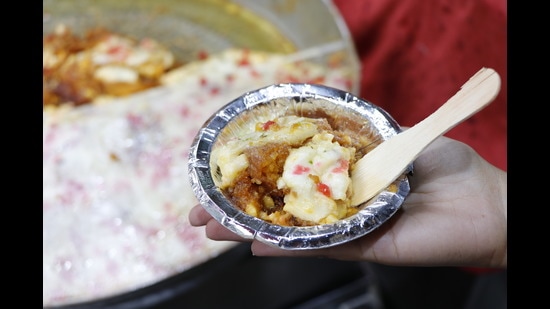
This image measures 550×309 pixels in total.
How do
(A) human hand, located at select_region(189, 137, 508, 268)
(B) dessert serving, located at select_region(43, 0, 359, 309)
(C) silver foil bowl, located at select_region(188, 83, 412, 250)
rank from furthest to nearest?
(B) dessert serving, located at select_region(43, 0, 359, 309) → (A) human hand, located at select_region(189, 137, 508, 268) → (C) silver foil bowl, located at select_region(188, 83, 412, 250)

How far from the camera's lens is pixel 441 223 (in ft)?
3.93

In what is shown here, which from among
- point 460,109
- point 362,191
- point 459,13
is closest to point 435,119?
point 460,109

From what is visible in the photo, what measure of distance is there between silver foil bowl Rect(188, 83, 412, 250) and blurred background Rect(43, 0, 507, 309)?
613 mm

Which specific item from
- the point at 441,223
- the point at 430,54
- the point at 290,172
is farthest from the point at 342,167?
the point at 430,54

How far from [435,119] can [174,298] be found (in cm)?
119

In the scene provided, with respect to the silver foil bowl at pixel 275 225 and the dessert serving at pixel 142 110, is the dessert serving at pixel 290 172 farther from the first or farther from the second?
the dessert serving at pixel 142 110

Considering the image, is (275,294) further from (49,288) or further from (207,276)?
(49,288)

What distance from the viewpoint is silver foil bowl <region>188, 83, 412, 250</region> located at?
3.37 feet

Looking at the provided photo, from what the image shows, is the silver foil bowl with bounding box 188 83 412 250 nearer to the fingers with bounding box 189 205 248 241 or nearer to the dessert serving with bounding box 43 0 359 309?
the fingers with bounding box 189 205 248 241

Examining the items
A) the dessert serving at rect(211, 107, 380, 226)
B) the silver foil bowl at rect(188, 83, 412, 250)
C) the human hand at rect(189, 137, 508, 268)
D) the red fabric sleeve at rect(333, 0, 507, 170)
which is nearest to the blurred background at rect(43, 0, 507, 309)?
the red fabric sleeve at rect(333, 0, 507, 170)

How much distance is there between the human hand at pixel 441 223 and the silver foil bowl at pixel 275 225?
0.10 meters

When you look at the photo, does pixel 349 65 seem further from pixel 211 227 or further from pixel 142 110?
pixel 211 227

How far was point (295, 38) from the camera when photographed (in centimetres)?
263

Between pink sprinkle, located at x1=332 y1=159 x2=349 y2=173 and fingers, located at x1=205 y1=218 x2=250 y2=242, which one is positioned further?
fingers, located at x1=205 y1=218 x2=250 y2=242
